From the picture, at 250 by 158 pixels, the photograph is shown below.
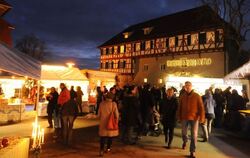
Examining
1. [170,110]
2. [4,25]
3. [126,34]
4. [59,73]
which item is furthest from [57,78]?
[126,34]

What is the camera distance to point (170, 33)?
37.3 m


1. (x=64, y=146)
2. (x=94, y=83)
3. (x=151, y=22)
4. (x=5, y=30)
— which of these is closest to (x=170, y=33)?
(x=151, y=22)

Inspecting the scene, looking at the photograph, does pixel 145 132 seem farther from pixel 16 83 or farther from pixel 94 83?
pixel 94 83

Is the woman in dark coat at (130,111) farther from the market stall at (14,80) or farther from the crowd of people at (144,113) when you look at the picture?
the market stall at (14,80)

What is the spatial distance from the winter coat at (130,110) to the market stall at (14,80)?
3.02 m

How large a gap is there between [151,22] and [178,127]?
3328cm

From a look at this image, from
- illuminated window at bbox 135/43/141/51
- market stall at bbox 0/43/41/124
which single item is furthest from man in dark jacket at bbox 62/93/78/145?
illuminated window at bbox 135/43/141/51

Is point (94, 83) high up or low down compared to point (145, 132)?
up

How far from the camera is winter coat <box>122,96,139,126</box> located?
9403 mm

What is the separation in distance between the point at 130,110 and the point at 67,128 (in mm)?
2090

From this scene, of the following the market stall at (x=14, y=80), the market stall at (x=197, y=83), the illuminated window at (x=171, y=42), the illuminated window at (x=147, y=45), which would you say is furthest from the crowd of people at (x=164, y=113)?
the illuminated window at (x=147, y=45)

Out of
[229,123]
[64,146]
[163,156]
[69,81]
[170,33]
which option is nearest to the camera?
[163,156]

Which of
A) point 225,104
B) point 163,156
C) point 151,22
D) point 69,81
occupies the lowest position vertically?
point 163,156

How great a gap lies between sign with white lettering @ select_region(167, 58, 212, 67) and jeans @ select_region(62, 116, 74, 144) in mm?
25834
